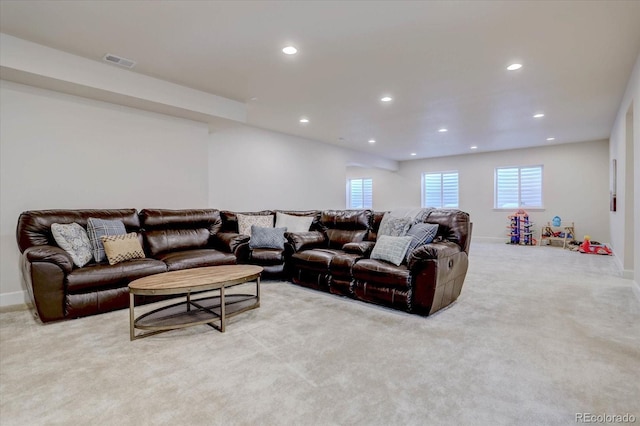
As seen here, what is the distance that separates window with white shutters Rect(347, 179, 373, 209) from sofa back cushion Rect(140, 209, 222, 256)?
25.3 ft

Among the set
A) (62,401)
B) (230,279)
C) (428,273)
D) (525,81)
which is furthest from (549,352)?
(525,81)

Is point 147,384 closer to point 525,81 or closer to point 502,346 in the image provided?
point 502,346

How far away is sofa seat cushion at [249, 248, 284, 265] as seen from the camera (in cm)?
451

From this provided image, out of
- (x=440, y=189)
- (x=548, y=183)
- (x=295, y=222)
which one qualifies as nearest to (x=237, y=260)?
(x=295, y=222)

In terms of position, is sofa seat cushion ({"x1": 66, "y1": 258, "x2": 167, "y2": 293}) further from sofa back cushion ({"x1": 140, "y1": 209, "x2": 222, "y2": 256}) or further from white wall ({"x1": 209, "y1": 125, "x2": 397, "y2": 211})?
white wall ({"x1": 209, "y1": 125, "x2": 397, "y2": 211})

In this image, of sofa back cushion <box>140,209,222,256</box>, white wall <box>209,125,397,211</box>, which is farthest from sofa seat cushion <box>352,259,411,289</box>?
white wall <box>209,125,397,211</box>

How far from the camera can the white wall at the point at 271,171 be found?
587cm

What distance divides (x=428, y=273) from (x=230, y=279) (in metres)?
1.77

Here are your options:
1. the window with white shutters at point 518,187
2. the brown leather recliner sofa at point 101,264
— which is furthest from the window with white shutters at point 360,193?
the brown leather recliner sofa at point 101,264

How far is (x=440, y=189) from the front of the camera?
10375mm

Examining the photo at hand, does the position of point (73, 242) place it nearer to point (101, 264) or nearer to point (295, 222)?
point (101, 264)

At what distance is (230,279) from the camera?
9.16 feet

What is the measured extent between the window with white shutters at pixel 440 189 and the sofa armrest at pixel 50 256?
9.61 meters

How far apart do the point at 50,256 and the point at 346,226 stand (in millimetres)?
3290
